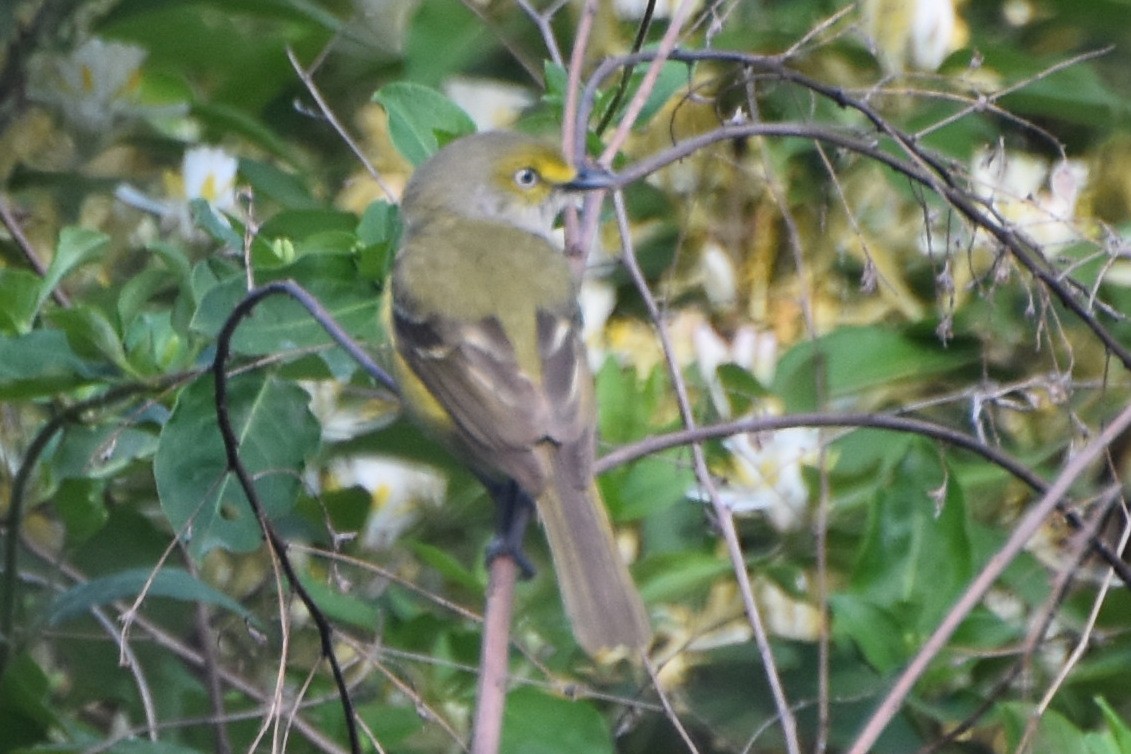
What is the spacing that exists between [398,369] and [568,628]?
58cm

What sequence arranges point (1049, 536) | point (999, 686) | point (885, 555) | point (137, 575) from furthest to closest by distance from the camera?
point (1049, 536), point (885, 555), point (137, 575), point (999, 686)

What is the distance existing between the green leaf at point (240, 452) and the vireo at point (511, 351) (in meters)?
0.30

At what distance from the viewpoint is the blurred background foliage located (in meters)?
2.75

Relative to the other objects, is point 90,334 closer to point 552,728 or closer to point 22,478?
point 22,478

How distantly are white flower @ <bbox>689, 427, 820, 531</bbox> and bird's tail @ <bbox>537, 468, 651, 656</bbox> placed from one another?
0.70 metres

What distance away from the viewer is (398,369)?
3025 mm

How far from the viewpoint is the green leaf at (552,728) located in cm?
287

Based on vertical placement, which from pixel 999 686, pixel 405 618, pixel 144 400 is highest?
pixel 144 400

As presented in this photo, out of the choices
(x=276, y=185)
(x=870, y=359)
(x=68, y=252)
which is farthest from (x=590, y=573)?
(x=276, y=185)

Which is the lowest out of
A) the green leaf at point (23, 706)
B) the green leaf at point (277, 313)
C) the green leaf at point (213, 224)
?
the green leaf at point (23, 706)

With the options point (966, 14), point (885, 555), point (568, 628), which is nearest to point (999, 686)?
point (885, 555)

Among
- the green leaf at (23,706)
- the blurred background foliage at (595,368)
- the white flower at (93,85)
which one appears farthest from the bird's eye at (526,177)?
the green leaf at (23,706)

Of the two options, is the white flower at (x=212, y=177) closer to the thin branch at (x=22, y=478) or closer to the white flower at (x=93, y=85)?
the white flower at (x=93, y=85)

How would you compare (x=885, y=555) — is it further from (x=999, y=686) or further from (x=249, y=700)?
(x=249, y=700)
